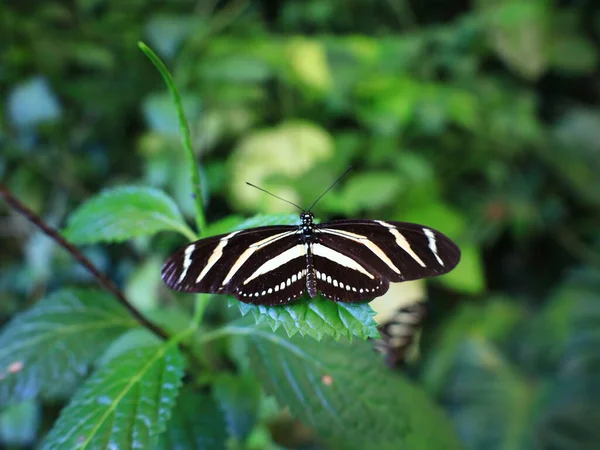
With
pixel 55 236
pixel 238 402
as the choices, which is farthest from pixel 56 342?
pixel 238 402

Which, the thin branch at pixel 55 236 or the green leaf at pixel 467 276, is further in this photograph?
the green leaf at pixel 467 276

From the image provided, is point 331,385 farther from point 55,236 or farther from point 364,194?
point 364,194

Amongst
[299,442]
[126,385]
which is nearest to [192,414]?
[126,385]

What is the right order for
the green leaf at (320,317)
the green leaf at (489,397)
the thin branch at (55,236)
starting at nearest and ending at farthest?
the green leaf at (320,317) < the thin branch at (55,236) < the green leaf at (489,397)

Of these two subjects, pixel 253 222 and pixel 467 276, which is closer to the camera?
pixel 253 222

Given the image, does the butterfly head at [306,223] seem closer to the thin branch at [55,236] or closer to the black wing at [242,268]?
the black wing at [242,268]

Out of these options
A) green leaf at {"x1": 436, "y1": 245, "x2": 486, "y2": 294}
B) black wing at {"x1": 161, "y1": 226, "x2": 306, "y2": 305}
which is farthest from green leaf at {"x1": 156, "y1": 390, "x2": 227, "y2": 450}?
green leaf at {"x1": 436, "y1": 245, "x2": 486, "y2": 294}

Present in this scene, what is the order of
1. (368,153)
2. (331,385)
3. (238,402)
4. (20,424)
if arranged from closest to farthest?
1. (331,385)
2. (238,402)
3. (20,424)
4. (368,153)

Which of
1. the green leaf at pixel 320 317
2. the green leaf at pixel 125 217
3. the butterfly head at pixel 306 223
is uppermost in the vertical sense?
the green leaf at pixel 125 217

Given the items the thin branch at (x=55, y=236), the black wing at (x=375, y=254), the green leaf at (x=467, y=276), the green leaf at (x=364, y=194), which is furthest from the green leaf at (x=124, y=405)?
the green leaf at (x=467, y=276)
